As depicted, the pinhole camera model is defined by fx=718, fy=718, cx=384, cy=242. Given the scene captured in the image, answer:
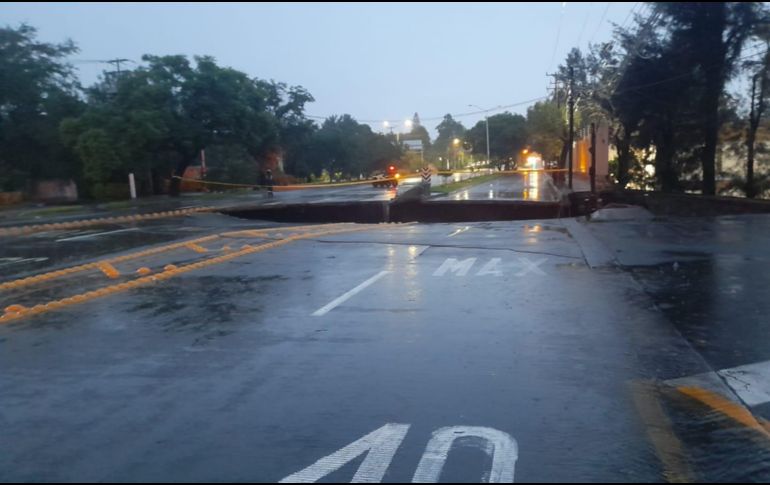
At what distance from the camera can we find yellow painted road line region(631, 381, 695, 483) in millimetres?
4406

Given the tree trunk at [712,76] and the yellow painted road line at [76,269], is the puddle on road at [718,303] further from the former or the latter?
the tree trunk at [712,76]

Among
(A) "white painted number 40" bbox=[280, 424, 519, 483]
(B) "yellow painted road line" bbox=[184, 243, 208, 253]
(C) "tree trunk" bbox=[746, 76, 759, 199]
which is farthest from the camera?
(C) "tree trunk" bbox=[746, 76, 759, 199]

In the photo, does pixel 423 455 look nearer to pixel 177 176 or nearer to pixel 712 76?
pixel 712 76

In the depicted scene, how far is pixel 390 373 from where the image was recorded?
21.2 feet

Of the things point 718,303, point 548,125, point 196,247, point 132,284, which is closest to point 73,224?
point 196,247

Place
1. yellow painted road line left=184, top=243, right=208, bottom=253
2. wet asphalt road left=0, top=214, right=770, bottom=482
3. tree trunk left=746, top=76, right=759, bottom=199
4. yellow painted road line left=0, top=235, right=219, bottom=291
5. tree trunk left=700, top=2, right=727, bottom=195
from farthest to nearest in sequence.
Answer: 1. tree trunk left=746, top=76, right=759, bottom=199
2. tree trunk left=700, top=2, right=727, bottom=195
3. yellow painted road line left=184, top=243, right=208, bottom=253
4. yellow painted road line left=0, top=235, right=219, bottom=291
5. wet asphalt road left=0, top=214, right=770, bottom=482

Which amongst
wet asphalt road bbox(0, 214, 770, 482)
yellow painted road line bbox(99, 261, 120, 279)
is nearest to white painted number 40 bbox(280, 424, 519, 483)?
wet asphalt road bbox(0, 214, 770, 482)

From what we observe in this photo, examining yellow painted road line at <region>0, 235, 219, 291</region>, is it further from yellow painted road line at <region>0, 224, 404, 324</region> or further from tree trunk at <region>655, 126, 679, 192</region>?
tree trunk at <region>655, 126, 679, 192</region>

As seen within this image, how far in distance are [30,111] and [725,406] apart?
4254 centimetres

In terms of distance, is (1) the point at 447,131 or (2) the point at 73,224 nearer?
(2) the point at 73,224

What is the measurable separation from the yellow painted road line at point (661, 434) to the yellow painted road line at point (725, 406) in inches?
11.3

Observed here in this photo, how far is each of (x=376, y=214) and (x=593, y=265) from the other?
1919 centimetres

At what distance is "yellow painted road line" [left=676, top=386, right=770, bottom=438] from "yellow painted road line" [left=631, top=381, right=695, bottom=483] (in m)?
0.29

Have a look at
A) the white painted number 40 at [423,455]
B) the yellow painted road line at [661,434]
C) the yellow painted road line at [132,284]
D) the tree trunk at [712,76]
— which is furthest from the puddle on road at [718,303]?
the tree trunk at [712,76]
